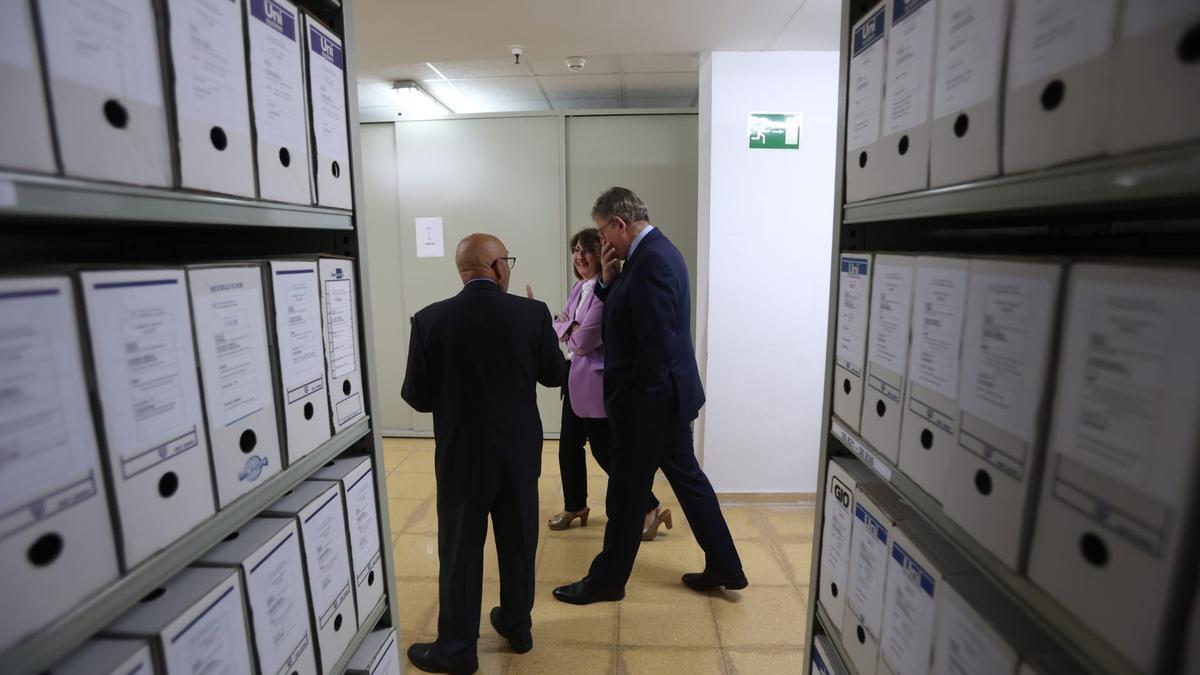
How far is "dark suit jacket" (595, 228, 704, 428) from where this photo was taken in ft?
6.57

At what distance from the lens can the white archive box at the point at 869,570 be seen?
96 cm

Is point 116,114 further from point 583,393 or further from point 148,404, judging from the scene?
point 583,393

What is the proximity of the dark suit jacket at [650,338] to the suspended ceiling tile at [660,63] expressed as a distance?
5.63ft

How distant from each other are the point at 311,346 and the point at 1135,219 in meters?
1.36

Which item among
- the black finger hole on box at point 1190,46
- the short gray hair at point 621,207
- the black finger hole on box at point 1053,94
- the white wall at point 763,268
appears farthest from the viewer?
the white wall at point 763,268

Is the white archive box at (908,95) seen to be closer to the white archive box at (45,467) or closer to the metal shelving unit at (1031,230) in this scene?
the metal shelving unit at (1031,230)

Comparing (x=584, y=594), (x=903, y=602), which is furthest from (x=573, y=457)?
(x=903, y=602)

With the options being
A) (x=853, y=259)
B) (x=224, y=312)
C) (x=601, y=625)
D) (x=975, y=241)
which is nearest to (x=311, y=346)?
(x=224, y=312)

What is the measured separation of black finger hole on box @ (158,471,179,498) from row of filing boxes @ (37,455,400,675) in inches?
6.1

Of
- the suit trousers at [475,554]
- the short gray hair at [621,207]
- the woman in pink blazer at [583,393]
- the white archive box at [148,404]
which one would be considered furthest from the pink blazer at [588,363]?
the white archive box at [148,404]

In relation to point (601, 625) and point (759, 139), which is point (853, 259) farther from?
point (759, 139)

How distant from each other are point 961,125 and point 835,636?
104cm

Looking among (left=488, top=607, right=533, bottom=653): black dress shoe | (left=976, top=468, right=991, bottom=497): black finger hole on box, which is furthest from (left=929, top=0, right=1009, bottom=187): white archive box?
(left=488, top=607, right=533, bottom=653): black dress shoe

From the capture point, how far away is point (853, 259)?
1.11 meters
